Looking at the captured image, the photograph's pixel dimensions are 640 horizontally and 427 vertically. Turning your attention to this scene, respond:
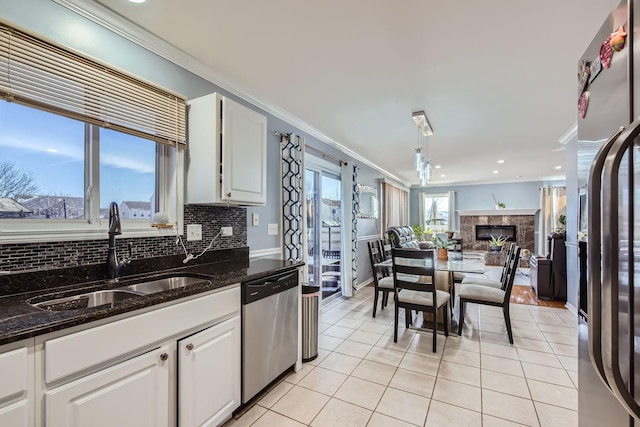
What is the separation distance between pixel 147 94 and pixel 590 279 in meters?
2.38

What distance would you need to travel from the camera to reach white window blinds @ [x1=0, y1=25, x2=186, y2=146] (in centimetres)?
138

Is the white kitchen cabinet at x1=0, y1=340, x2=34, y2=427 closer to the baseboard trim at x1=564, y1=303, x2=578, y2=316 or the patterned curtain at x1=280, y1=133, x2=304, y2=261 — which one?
the patterned curtain at x1=280, y1=133, x2=304, y2=261

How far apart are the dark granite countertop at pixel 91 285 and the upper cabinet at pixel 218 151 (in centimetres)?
50

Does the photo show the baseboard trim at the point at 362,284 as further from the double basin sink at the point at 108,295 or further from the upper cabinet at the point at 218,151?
the double basin sink at the point at 108,295

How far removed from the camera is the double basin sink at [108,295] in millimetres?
1379

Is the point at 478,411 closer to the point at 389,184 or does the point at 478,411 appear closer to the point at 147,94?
the point at 147,94

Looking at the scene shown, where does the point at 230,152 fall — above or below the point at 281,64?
below

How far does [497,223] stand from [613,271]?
30.6 ft

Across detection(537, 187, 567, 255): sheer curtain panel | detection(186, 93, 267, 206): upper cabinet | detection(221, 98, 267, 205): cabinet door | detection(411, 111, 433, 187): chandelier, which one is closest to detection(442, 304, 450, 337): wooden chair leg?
detection(411, 111, 433, 187): chandelier

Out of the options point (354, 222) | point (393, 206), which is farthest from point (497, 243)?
point (354, 222)

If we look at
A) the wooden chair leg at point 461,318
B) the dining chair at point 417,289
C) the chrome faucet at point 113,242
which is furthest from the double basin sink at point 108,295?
the wooden chair leg at point 461,318

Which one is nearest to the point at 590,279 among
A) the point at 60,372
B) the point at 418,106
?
the point at 60,372

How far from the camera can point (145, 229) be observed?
6.49ft

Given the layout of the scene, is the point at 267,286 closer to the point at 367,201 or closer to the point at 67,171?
the point at 67,171
